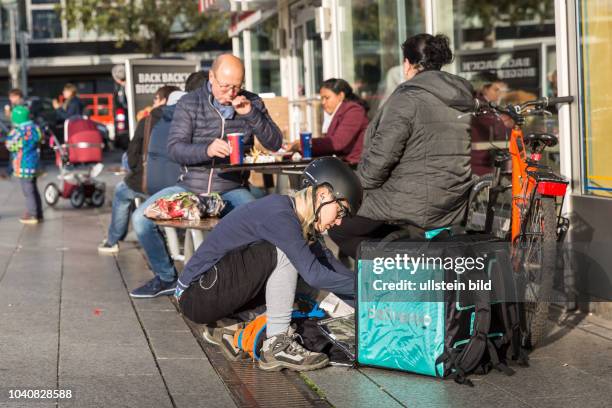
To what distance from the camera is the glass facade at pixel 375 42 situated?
37.5 feet

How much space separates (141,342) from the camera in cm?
668

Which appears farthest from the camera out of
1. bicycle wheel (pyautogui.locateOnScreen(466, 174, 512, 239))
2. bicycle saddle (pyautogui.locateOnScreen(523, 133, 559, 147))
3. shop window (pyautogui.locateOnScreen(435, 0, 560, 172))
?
shop window (pyautogui.locateOnScreen(435, 0, 560, 172))

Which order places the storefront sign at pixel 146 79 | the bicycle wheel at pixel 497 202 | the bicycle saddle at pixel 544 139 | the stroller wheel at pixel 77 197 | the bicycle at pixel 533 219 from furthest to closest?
1. the stroller wheel at pixel 77 197
2. the storefront sign at pixel 146 79
3. the bicycle wheel at pixel 497 202
4. the bicycle saddle at pixel 544 139
5. the bicycle at pixel 533 219

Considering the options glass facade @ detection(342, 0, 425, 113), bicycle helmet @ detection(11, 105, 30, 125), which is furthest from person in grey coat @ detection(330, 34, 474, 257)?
bicycle helmet @ detection(11, 105, 30, 125)

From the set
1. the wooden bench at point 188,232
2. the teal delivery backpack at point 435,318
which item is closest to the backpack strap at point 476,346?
the teal delivery backpack at point 435,318

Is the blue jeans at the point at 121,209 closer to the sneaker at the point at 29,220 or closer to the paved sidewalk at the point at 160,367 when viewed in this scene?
the paved sidewalk at the point at 160,367

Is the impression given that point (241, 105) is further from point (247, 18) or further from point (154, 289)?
point (247, 18)

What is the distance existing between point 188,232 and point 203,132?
94 cm

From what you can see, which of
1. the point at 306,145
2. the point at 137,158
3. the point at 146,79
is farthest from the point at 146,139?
the point at 146,79

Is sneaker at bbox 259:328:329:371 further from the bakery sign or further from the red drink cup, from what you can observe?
the bakery sign

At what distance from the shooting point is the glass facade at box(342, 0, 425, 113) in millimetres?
11423

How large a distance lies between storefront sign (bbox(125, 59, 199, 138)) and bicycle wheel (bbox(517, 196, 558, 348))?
919 cm

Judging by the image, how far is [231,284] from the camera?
617 centimetres

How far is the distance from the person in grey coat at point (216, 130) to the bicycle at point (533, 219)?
190 cm
